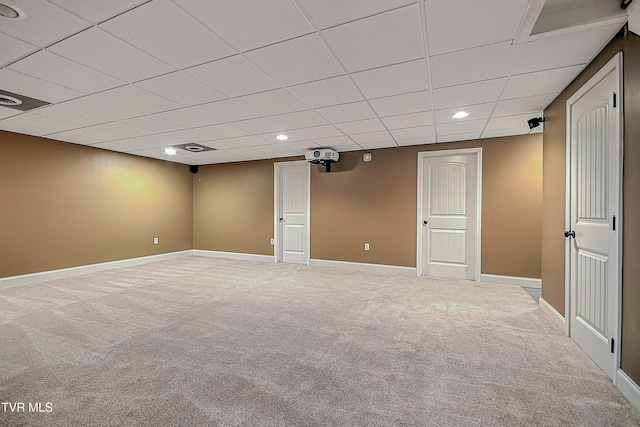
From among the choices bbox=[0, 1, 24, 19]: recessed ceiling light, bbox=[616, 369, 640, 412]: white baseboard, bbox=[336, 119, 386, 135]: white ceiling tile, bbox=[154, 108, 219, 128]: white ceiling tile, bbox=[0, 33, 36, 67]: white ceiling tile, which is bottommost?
bbox=[616, 369, 640, 412]: white baseboard

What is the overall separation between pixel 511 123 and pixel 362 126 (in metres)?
1.96

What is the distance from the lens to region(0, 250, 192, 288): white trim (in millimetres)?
4180

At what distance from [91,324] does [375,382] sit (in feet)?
9.04

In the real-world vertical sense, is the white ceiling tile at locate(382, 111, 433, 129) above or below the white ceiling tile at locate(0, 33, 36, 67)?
above

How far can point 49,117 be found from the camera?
3.49 m

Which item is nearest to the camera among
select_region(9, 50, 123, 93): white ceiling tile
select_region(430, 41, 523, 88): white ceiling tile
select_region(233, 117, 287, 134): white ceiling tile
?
select_region(430, 41, 523, 88): white ceiling tile

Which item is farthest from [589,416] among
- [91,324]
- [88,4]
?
[91,324]

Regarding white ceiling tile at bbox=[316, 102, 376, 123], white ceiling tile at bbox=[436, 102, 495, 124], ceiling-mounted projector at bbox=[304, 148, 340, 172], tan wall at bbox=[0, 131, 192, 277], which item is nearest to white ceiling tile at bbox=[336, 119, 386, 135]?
white ceiling tile at bbox=[316, 102, 376, 123]

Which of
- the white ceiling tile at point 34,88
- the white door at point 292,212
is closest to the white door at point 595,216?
the white door at point 292,212

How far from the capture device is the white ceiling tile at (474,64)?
2.04 m

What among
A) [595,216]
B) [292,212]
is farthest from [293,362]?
[292,212]

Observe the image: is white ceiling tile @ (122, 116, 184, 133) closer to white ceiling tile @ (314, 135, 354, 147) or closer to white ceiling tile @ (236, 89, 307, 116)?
white ceiling tile @ (236, 89, 307, 116)

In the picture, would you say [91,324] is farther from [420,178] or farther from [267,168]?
[420,178]

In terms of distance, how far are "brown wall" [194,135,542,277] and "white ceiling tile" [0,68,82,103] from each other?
12.4 ft
